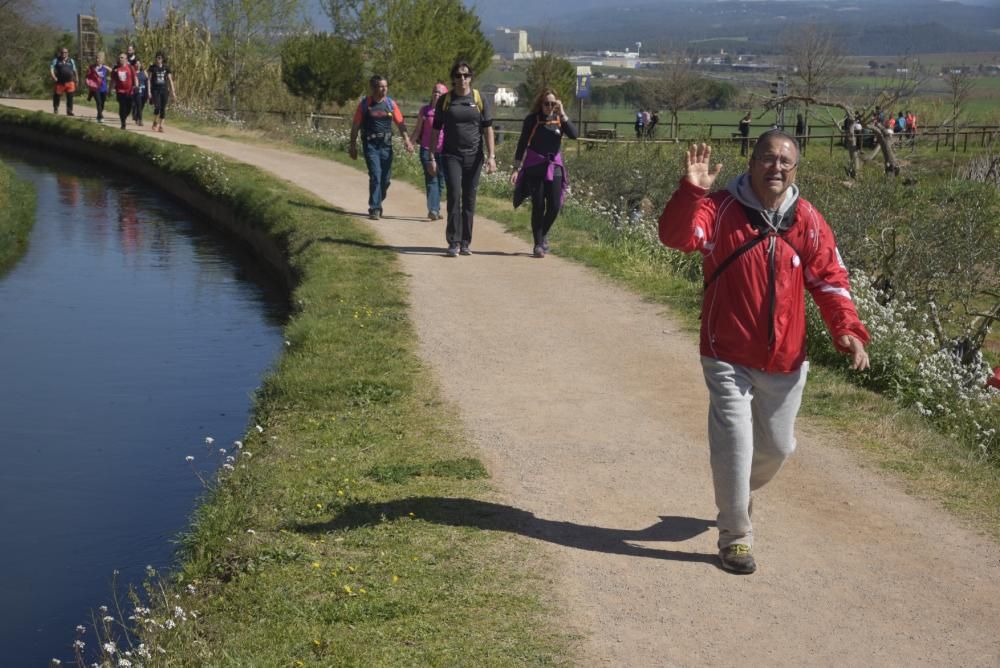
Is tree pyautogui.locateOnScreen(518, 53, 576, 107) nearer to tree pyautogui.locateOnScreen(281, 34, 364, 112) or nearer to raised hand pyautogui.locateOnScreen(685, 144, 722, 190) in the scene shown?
tree pyautogui.locateOnScreen(281, 34, 364, 112)

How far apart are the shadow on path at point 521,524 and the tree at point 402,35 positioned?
1386 inches

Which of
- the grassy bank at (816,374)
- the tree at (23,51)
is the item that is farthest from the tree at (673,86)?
the grassy bank at (816,374)

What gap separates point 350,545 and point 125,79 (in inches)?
997

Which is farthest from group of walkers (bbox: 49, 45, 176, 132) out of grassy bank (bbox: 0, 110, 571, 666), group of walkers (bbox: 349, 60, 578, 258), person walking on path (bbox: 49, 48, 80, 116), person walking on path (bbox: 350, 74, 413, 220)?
grassy bank (bbox: 0, 110, 571, 666)

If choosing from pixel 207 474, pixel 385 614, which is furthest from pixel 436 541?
pixel 207 474

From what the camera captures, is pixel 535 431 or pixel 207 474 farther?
pixel 207 474

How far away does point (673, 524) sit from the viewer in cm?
→ 653

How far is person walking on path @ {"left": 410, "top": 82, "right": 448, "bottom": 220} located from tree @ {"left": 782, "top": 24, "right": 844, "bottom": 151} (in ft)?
110

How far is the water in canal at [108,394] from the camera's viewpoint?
25.7 ft

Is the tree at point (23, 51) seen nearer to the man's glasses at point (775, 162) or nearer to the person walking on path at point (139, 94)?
the person walking on path at point (139, 94)

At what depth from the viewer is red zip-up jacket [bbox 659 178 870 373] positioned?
18.7ft

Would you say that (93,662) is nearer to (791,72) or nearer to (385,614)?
(385,614)

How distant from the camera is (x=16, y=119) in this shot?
3384 centimetres

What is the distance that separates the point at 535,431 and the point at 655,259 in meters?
6.71
